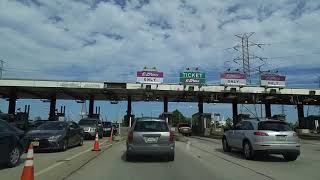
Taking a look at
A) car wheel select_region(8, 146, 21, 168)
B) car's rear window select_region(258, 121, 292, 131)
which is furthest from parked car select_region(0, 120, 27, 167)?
car's rear window select_region(258, 121, 292, 131)

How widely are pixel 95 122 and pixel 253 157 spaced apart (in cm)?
1925

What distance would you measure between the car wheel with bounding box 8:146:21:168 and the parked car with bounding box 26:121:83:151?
315cm

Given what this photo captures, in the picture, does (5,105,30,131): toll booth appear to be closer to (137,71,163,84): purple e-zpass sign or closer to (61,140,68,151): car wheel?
(61,140,68,151): car wheel

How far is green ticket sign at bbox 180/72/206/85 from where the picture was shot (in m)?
50.3

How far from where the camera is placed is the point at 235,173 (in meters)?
11.8

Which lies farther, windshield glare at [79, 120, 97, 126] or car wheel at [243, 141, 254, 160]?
windshield glare at [79, 120, 97, 126]

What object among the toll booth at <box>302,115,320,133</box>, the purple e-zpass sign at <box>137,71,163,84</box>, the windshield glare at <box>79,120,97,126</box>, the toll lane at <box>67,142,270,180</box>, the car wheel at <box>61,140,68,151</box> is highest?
the purple e-zpass sign at <box>137,71,163,84</box>

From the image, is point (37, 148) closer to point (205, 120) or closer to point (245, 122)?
point (245, 122)

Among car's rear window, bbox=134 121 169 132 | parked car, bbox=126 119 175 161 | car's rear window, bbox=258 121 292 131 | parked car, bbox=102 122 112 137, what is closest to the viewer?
parked car, bbox=126 119 175 161

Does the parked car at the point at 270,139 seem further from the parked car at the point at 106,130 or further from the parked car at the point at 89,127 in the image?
the parked car at the point at 106,130

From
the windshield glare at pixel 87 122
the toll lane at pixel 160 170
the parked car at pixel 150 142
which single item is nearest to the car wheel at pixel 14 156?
the toll lane at pixel 160 170

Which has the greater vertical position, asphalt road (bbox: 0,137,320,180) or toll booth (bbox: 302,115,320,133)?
toll booth (bbox: 302,115,320,133)

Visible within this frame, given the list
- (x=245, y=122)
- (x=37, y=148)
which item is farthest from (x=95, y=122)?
(x=245, y=122)

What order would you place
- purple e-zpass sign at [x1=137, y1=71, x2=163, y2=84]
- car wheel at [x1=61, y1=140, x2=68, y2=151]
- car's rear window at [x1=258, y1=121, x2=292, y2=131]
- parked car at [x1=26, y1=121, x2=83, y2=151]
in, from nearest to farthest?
car's rear window at [x1=258, y1=121, x2=292, y2=131] → parked car at [x1=26, y1=121, x2=83, y2=151] → car wheel at [x1=61, y1=140, x2=68, y2=151] → purple e-zpass sign at [x1=137, y1=71, x2=163, y2=84]
